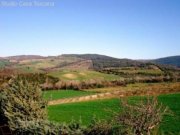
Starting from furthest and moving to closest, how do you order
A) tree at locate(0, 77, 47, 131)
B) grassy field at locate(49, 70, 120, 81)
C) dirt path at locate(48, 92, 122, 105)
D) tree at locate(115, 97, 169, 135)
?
grassy field at locate(49, 70, 120, 81)
dirt path at locate(48, 92, 122, 105)
tree at locate(0, 77, 47, 131)
tree at locate(115, 97, 169, 135)

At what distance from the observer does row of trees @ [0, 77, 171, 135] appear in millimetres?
10203

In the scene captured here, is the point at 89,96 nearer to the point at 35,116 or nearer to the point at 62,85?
the point at 62,85

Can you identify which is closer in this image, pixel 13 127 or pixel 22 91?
pixel 13 127

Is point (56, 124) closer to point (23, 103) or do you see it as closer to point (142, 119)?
point (142, 119)

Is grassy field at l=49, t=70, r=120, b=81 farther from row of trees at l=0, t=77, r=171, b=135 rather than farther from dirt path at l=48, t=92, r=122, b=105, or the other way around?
row of trees at l=0, t=77, r=171, b=135

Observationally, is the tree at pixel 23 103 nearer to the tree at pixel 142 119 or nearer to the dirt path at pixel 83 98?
the tree at pixel 142 119

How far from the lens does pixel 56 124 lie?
1372 centimetres

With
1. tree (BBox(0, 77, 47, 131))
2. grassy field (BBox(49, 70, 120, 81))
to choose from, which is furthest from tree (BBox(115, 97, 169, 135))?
grassy field (BBox(49, 70, 120, 81))

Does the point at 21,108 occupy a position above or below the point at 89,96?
above

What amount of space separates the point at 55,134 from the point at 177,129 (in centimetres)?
1306

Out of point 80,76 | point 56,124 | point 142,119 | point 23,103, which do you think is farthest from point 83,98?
point 142,119

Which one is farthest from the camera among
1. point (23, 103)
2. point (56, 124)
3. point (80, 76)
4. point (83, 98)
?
point (80, 76)

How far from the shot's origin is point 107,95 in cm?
6184

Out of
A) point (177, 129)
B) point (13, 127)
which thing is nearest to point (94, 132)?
point (13, 127)
